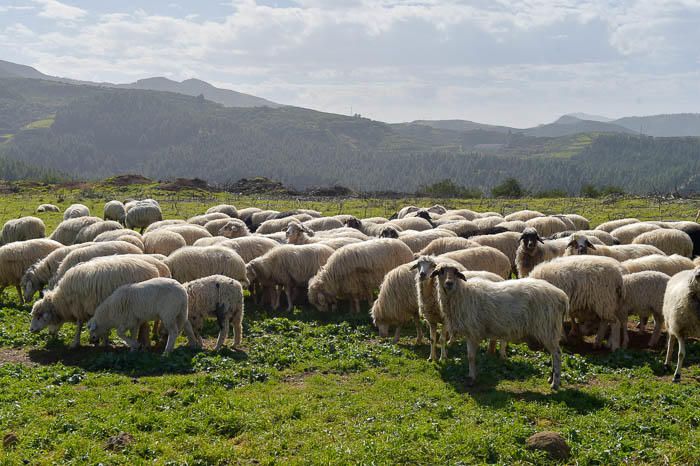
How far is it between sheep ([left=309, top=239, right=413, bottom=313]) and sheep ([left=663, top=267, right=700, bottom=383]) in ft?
24.0

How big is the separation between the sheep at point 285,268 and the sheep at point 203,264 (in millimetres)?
704

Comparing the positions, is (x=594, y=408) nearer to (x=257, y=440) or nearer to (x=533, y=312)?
(x=533, y=312)

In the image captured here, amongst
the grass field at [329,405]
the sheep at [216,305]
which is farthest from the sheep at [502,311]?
the sheep at [216,305]

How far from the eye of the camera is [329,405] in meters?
9.09

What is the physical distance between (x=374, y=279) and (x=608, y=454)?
361 inches

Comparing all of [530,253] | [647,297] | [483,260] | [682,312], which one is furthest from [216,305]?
[647,297]

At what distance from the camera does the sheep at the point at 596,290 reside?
12094 mm

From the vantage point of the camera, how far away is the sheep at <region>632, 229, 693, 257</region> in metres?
18.7

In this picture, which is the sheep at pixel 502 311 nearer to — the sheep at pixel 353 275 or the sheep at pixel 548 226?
the sheep at pixel 353 275

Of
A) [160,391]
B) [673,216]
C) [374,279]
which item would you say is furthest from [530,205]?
[160,391]

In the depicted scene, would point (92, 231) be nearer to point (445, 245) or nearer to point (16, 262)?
point (16, 262)

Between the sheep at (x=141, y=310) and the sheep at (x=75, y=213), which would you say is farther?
the sheep at (x=75, y=213)

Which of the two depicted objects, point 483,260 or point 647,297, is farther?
point 483,260

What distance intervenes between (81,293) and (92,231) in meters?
10.3
